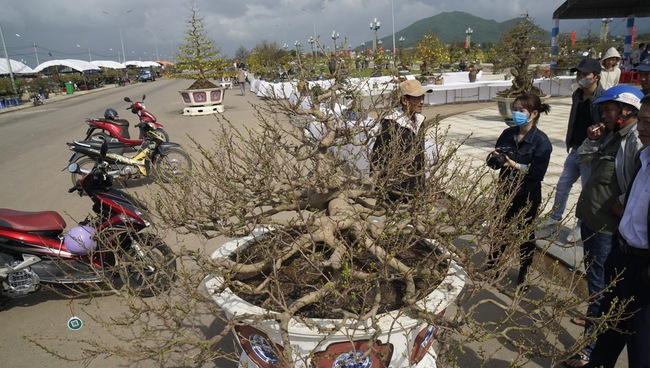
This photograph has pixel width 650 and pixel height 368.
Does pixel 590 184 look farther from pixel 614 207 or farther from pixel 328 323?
pixel 328 323

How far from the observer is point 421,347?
6.57 feet

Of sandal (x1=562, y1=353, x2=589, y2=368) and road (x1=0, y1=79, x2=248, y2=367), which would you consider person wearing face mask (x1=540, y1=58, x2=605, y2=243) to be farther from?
road (x1=0, y1=79, x2=248, y2=367)

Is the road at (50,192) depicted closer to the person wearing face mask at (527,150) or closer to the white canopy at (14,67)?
the person wearing face mask at (527,150)

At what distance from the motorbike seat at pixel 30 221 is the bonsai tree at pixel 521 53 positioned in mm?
10516

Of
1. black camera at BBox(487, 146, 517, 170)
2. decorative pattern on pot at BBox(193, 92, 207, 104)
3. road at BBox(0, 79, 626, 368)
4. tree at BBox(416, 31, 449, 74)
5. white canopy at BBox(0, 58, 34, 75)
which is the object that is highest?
white canopy at BBox(0, 58, 34, 75)

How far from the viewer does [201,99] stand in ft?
49.6

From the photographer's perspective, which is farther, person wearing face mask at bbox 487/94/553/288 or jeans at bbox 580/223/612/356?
person wearing face mask at bbox 487/94/553/288

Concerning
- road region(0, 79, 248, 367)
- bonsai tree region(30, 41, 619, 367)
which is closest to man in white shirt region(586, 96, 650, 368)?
bonsai tree region(30, 41, 619, 367)

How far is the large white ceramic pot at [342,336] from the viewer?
5.51 feet

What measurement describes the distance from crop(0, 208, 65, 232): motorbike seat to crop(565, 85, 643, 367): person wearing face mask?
4232 millimetres

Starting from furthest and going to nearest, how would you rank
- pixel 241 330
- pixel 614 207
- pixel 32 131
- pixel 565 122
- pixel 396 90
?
pixel 32 131, pixel 565 122, pixel 396 90, pixel 614 207, pixel 241 330

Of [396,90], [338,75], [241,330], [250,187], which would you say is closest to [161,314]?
[241,330]

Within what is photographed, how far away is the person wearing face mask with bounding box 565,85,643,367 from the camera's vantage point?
7.80 ft

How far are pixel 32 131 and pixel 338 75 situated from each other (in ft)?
49.3
